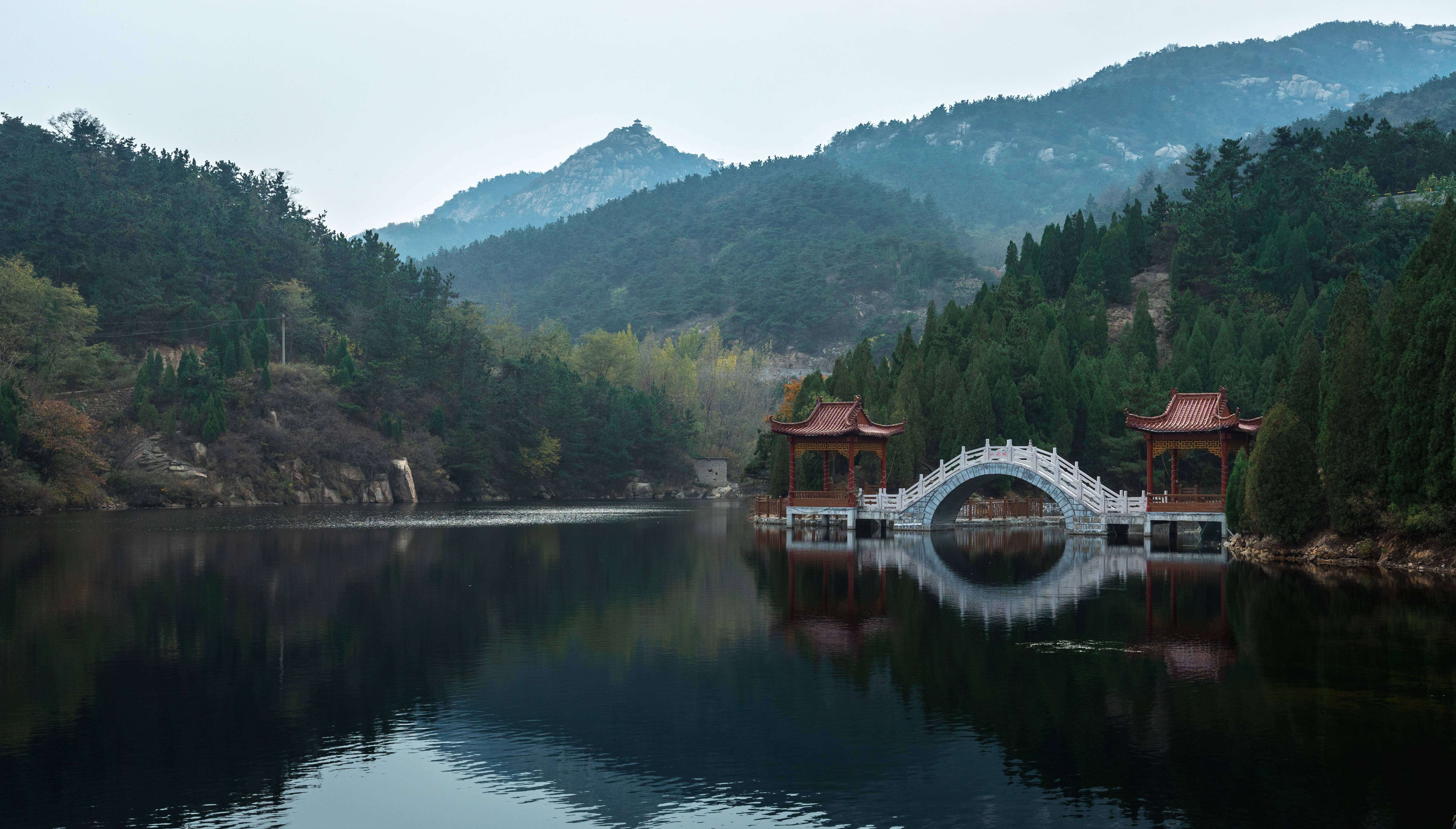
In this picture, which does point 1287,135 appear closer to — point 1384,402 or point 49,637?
point 1384,402

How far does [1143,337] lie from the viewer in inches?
2269

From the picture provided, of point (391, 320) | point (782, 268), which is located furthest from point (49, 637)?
point (782, 268)

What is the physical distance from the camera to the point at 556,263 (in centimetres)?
17138

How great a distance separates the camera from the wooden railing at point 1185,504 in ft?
131

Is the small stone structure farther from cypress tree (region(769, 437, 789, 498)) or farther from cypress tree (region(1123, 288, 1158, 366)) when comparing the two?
cypress tree (region(1123, 288, 1158, 366))

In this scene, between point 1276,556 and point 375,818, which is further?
point 1276,556

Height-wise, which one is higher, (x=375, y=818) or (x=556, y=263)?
(x=556, y=263)

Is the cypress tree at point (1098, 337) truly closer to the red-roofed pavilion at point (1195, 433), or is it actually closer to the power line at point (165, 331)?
the red-roofed pavilion at point (1195, 433)

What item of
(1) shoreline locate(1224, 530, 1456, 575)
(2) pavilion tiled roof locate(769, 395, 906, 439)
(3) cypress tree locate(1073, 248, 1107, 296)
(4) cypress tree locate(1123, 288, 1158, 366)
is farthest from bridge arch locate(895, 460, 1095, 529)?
(3) cypress tree locate(1073, 248, 1107, 296)

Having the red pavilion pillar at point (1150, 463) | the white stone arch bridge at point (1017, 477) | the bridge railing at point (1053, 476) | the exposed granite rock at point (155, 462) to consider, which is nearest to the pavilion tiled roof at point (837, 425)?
the white stone arch bridge at point (1017, 477)

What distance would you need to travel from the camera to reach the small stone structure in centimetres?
10488

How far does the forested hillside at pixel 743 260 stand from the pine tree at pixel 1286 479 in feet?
340

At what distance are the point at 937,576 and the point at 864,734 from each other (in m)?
15.7

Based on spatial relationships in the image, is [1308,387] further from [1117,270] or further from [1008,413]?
[1117,270]
